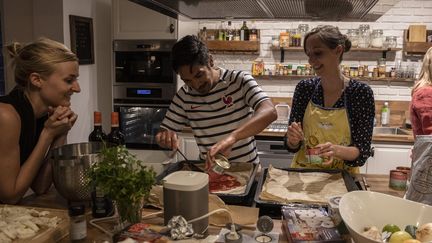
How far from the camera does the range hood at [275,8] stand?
159 centimetres

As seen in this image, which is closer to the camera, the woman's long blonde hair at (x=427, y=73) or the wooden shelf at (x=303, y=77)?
the woman's long blonde hair at (x=427, y=73)

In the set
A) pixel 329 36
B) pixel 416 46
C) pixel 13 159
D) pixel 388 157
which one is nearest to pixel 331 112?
pixel 329 36

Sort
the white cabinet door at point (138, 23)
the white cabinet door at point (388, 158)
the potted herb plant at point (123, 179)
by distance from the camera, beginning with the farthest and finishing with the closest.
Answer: the white cabinet door at point (138, 23) < the white cabinet door at point (388, 158) < the potted herb plant at point (123, 179)

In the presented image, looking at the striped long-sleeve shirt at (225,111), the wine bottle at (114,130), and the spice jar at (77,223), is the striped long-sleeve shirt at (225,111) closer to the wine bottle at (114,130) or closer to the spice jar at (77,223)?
the wine bottle at (114,130)

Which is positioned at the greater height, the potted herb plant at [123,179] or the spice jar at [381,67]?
the spice jar at [381,67]

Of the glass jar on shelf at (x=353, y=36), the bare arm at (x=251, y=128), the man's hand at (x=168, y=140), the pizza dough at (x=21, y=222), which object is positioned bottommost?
the pizza dough at (x=21, y=222)

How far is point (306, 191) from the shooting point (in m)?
1.60

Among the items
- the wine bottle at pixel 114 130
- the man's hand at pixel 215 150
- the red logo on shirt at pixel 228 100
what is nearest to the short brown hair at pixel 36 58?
the wine bottle at pixel 114 130

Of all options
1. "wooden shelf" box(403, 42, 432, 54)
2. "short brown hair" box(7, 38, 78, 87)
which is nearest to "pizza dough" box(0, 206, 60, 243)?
"short brown hair" box(7, 38, 78, 87)

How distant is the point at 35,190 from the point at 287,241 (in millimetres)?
1014

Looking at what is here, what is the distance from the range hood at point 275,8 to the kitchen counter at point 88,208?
0.75 metres

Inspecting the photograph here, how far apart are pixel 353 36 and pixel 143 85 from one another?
1957 mm

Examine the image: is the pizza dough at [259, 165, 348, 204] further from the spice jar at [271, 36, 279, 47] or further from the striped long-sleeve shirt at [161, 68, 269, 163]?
the spice jar at [271, 36, 279, 47]

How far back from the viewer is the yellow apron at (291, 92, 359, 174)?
75.7 inches
